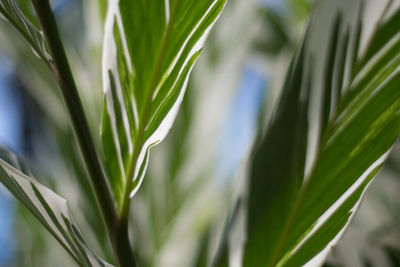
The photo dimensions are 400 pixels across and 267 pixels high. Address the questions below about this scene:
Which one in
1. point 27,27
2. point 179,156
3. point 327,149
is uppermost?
point 27,27

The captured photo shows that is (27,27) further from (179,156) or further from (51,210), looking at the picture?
(179,156)

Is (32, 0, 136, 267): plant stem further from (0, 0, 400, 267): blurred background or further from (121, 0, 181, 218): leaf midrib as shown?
(0, 0, 400, 267): blurred background

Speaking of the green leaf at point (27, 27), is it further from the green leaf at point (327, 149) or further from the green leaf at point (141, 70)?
the green leaf at point (327, 149)

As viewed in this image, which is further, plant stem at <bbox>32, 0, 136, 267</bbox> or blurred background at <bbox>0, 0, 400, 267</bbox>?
blurred background at <bbox>0, 0, 400, 267</bbox>

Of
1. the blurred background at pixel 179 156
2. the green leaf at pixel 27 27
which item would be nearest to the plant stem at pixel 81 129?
the green leaf at pixel 27 27

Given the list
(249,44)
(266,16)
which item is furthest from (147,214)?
(266,16)

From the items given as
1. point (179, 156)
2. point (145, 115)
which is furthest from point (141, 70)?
point (179, 156)

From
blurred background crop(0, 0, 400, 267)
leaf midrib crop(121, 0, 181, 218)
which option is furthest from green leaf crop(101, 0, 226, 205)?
blurred background crop(0, 0, 400, 267)
